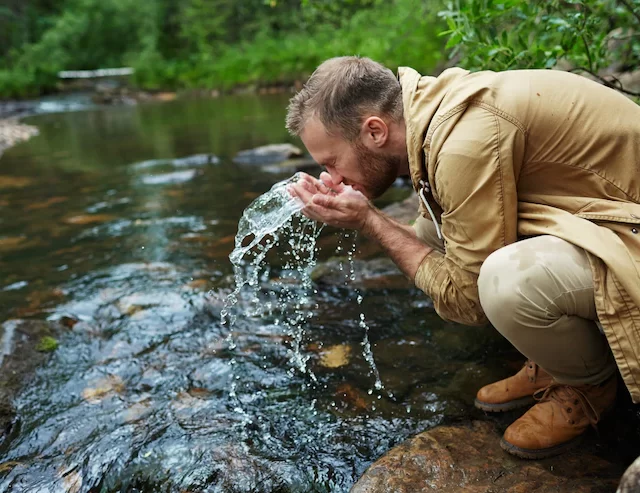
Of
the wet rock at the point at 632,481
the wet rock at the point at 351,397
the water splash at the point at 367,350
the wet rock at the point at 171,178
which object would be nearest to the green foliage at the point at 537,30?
the water splash at the point at 367,350

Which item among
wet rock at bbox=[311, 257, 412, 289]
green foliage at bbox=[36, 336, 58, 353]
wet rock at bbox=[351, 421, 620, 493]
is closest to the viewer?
wet rock at bbox=[351, 421, 620, 493]

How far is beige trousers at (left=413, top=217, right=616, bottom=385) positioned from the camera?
191 centimetres

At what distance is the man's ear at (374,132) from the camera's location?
91.2 inches

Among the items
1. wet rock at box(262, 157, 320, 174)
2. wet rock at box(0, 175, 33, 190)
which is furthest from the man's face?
wet rock at box(0, 175, 33, 190)

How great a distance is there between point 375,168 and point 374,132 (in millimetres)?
165

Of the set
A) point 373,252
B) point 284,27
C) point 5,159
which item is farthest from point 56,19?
point 373,252

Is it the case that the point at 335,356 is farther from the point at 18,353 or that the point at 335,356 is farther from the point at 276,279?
the point at 18,353

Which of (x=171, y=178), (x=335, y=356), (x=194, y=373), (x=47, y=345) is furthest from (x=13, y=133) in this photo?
(x=335, y=356)

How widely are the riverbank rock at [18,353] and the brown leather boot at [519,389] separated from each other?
6.97ft

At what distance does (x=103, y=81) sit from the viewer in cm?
2623

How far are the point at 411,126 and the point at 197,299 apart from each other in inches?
86.0

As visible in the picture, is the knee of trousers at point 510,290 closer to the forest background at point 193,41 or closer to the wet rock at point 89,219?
the wet rock at point 89,219

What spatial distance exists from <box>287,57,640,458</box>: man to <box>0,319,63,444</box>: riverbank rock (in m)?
1.99

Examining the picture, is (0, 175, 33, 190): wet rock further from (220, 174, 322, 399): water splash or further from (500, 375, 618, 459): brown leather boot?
(500, 375, 618, 459): brown leather boot
